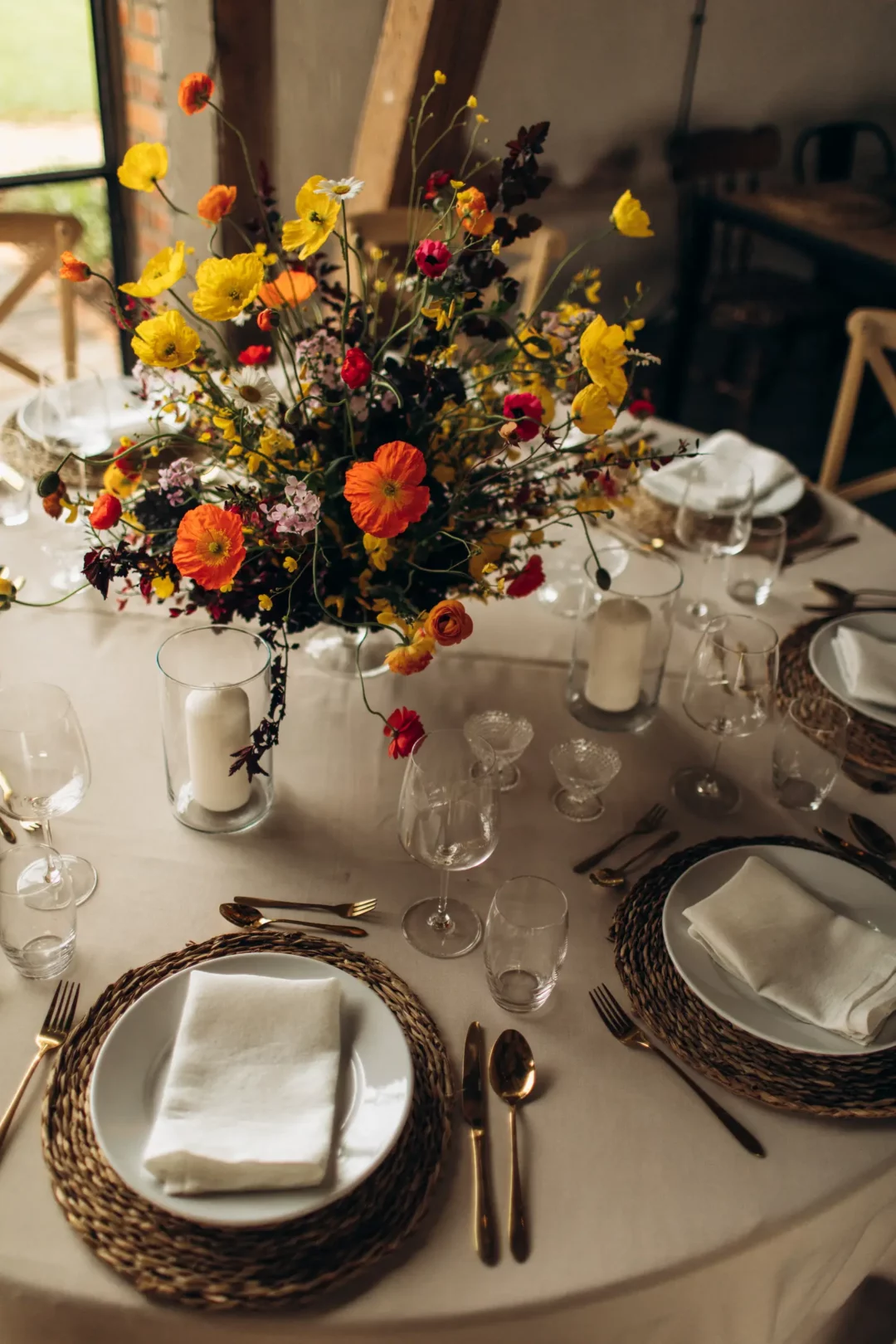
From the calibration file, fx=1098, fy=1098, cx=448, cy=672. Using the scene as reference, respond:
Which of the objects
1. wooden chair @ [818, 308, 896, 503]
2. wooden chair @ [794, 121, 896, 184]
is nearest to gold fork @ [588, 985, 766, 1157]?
Answer: wooden chair @ [818, 308, 896, 503]

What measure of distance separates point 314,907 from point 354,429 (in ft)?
1.63

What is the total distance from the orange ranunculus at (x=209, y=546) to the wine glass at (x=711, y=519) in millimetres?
790

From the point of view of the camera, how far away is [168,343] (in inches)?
38.8

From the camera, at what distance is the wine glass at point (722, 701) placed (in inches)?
48.8

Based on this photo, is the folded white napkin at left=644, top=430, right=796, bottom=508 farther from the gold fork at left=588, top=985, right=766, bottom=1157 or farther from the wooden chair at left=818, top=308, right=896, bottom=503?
the gold fork at left=588, top=985, right=766, bottom=1157

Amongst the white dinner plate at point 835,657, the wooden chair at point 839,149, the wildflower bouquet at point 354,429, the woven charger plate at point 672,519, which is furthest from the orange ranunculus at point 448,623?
the wooden chair at point 839,149

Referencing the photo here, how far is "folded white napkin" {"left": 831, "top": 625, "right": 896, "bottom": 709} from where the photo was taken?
1400 millimetres

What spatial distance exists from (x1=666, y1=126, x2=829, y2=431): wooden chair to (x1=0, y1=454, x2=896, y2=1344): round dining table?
2.81m

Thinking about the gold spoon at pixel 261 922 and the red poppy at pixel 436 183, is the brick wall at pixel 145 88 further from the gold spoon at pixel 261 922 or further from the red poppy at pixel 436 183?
the gold spoon at pixel 261 922

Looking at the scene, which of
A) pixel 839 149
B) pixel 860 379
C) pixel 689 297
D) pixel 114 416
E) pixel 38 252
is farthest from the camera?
pixel 839 149

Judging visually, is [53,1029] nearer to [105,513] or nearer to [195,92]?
[105,513]

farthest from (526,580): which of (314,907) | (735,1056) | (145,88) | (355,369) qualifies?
(145,88)

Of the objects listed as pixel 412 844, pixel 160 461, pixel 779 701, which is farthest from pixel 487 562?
pixel 160 461

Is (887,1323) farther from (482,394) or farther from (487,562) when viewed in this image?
(482,394)
